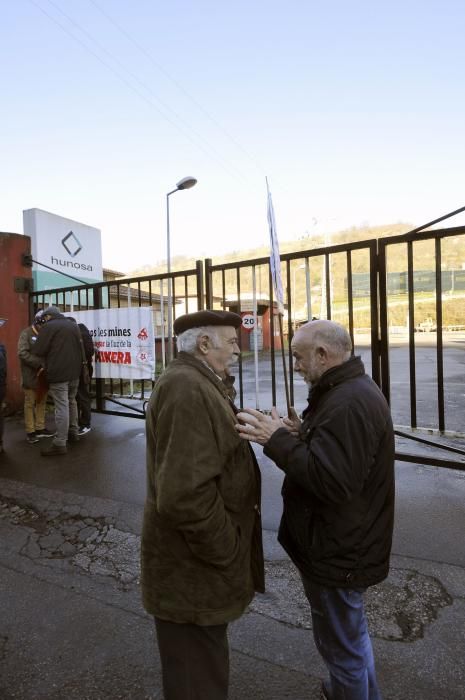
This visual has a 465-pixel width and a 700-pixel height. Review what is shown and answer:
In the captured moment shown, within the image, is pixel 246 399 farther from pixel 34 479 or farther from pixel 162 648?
pixel 162 648

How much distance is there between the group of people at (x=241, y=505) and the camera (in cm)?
157

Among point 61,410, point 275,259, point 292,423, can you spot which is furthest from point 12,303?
point 292,423

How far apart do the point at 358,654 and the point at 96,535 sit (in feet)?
8.42

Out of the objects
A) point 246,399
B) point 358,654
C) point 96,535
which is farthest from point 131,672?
point 246,399

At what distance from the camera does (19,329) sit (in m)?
8.48

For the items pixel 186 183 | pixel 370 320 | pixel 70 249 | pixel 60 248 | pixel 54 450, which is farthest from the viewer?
pixel 186 183

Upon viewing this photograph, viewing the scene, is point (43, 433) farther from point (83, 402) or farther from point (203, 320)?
point (203, 320)

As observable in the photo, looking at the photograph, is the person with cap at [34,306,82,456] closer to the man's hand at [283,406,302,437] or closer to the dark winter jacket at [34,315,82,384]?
the dark winter jacket at [34,315,82,384]

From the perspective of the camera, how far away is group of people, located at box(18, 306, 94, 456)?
5973mm

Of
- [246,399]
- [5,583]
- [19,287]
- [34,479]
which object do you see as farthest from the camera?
[246,399]

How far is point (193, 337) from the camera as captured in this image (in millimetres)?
1841

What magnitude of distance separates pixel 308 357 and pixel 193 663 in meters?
1.23

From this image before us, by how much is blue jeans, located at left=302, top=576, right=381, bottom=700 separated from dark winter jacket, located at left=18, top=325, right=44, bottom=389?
5.60 metres

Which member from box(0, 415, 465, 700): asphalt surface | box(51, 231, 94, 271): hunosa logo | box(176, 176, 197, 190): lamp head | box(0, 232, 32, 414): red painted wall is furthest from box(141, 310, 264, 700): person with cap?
box(176, 176, 197, 190): lamp head
